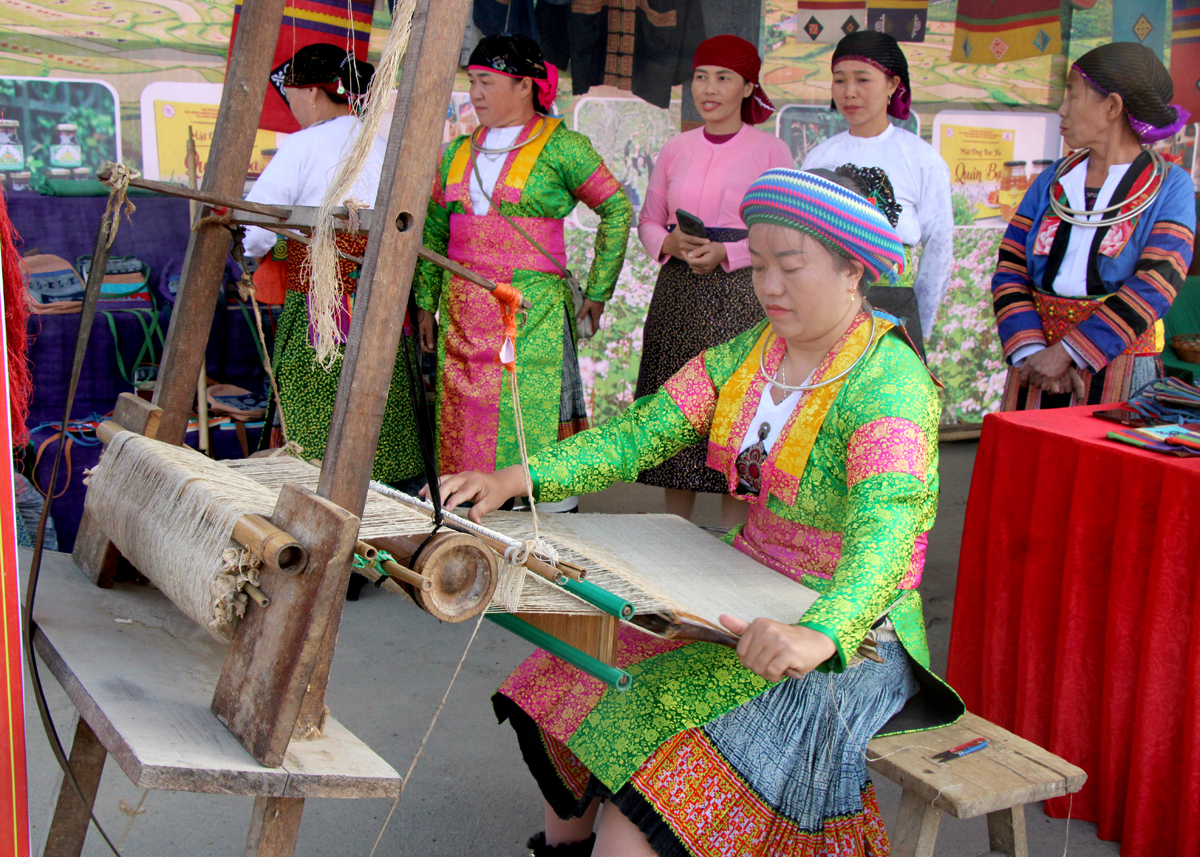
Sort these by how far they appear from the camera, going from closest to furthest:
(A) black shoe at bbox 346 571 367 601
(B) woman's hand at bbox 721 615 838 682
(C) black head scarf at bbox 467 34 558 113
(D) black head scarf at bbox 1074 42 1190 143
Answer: (B) woman's hand at bbox 721 615 838 682
(D) black head scarf at bbox 1074 42 1190 143
(C) black head scarf at bbox 467 34 558 113
(A) black shoe at bbox 346 571 367 601

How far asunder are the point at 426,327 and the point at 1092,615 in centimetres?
226

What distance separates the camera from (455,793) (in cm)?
242

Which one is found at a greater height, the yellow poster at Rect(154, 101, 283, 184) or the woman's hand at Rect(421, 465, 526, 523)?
the yellow poster at Rect(154, 101, 283, 184)

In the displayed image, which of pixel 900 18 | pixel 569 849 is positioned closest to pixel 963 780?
pixel 569 849

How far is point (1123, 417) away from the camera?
2.42m

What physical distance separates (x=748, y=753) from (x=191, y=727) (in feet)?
2.62

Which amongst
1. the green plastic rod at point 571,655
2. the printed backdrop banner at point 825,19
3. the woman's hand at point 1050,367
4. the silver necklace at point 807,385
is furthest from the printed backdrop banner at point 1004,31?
the green plastic rod at point 571,655

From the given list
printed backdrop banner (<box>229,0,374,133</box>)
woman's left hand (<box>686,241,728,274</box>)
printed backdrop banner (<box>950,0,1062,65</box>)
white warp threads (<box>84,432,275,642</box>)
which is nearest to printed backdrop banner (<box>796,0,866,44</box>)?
printed backdrop banner (<box>950,0,1062,65</box>)

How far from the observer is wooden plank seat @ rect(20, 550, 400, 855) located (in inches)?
43.9

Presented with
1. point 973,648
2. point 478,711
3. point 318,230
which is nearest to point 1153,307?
point 973,648

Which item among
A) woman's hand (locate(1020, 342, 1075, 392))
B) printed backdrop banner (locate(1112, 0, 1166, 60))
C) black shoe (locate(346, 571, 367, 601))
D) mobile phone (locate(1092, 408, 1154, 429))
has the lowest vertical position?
black shoe (locate(346, 571, 367, 601))

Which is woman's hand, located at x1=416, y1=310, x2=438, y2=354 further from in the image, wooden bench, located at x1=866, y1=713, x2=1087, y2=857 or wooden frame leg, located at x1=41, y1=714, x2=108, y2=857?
wooden bench, located at x1=866, y1=713, x2=1087, y2=857

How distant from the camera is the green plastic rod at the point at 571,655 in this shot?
4.46 feet

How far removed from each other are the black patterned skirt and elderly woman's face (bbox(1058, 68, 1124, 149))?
1.02 meters
